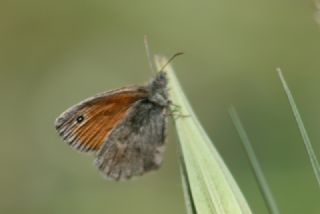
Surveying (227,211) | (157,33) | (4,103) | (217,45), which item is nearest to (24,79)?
(4,103)

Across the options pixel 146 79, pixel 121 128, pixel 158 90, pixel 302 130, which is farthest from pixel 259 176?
pixel 146 79

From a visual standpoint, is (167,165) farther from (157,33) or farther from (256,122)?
(157,33)

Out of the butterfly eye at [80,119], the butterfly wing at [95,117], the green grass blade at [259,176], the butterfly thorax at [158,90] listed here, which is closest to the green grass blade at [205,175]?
the green grass blade at [259,176]

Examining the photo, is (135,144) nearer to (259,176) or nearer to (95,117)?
(95,117)

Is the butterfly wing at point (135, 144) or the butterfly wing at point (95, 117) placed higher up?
the butterfly wing at point (95, 117)

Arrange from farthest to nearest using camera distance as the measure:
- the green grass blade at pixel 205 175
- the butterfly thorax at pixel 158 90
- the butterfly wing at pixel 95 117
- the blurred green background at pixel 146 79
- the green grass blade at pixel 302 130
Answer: the blurred green background at pixel 146 79, the butterfly wing at pixel 95 117, the butterfly thorax at pixel 158 90, the green grass blade at pixel 205 175, the green grass blade at pixel 302 130

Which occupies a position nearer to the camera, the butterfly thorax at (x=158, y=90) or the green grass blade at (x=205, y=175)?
the green grass blade at (x=205, y=175)

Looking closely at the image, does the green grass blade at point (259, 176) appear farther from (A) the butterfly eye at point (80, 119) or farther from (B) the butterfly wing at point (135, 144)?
(A) the butterfly eye at point (80, 119)
